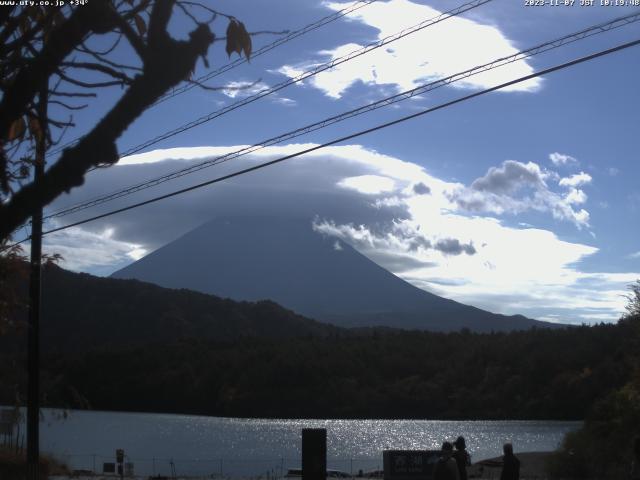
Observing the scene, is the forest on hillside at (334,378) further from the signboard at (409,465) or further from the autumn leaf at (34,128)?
the autumn leaf at (34,128)

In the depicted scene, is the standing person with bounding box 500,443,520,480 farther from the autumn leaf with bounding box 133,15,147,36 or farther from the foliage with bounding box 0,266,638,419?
Result: the foliage with bounding box 0,266,638,419

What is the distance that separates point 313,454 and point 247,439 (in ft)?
230

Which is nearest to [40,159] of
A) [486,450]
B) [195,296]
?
[486,450]

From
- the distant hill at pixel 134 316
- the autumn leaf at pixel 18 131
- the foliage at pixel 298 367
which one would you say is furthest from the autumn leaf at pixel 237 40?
the distant hill at pixel 134 316

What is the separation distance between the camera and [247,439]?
83.2m

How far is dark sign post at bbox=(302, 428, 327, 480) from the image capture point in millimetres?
14781

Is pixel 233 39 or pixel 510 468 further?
pixel 510 468

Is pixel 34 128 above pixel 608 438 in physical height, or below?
above

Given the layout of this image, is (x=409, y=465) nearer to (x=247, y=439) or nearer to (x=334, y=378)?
(x=247, y=439)

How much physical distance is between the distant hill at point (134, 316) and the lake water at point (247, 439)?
10.7m

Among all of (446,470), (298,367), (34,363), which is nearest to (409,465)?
(446,470)

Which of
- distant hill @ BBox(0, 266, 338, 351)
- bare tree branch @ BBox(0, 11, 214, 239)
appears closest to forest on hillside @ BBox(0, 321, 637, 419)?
distant hill @ BBox(0, 266, 338, 351)

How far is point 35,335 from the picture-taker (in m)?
16.8

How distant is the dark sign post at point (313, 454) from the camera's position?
48.5 ft
